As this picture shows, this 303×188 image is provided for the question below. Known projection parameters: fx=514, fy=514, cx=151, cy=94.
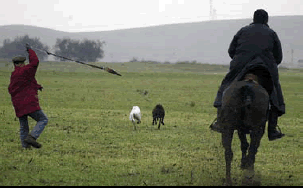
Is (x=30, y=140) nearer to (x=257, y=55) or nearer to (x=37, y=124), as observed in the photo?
(x=37, y=124)

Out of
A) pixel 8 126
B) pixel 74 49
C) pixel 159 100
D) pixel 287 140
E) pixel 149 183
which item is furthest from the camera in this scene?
pixel 74 49

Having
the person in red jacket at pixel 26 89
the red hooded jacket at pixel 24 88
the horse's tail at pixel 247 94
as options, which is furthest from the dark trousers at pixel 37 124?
the horse's tail at pixel 247 94

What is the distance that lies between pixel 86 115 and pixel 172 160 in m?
9.15

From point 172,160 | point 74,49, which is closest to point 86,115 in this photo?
point 172,160

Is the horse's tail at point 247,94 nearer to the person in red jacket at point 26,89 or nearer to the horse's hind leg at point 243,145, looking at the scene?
the horse's hind leg at point 243,145

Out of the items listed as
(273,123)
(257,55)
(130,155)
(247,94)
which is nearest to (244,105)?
(247,94)

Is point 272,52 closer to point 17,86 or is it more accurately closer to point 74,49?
point 17,86

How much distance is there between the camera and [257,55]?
Result: 7.96m

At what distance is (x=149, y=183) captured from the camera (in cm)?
731

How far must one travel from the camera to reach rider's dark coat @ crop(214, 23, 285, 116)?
793 cm

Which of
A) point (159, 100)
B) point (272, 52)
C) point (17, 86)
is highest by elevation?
point (272, 52)

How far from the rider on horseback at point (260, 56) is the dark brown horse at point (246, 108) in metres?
0.21

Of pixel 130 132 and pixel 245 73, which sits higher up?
pixel 245 73

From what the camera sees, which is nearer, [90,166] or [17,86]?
[90,166]
